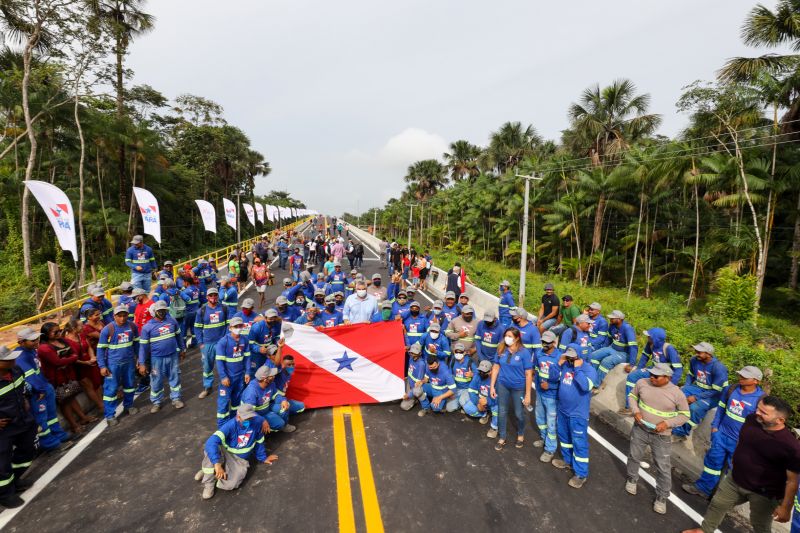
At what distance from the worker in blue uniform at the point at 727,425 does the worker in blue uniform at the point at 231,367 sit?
6604 millimetres

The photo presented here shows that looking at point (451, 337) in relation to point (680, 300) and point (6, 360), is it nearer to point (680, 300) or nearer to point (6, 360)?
point (6, 360)

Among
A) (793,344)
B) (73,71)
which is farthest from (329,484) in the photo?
(73,71)

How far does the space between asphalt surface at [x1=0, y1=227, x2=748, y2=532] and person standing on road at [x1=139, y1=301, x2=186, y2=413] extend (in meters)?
0.58

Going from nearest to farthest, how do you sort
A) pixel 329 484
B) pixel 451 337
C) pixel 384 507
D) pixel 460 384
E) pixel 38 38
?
pixel 384 507 < pixel 329 484 < pixel 460 384 < pixel 451 337 < pixel 38 38

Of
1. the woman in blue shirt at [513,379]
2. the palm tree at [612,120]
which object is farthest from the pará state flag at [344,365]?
the palm tree at [612,120]

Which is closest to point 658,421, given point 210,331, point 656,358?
point 656,358

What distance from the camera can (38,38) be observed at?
55.1ft

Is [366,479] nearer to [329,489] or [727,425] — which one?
[329,489]

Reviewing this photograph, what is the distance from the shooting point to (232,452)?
4836 millimetres

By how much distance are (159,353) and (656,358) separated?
28.3 feet

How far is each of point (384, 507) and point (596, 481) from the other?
2.91 meters

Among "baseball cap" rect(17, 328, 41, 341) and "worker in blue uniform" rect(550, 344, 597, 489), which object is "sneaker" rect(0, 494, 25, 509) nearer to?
"baseball cap" rect(17, 328, 41, 341)

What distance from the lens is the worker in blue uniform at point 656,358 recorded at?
6.21 meters

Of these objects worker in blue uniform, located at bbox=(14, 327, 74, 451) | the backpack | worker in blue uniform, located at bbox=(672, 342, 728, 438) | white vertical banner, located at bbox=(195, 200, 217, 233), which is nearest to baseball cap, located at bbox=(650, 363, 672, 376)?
worker in blue uniform, located at bbox=(672, 342, 728, 438)
